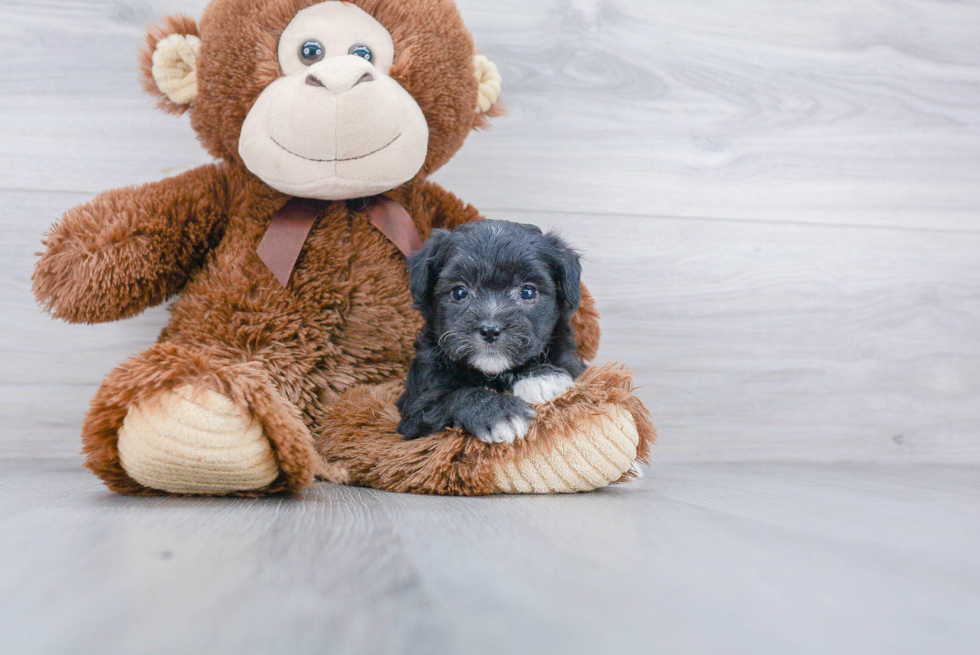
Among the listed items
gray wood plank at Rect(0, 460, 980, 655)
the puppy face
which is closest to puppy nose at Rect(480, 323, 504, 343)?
the puppy face

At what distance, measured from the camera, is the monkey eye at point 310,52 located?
1.16 meters

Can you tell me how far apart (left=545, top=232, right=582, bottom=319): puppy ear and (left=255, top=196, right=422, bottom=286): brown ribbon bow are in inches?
10.0

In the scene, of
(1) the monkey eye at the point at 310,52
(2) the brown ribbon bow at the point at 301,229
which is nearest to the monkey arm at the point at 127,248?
(2) the brown ribbon bow at the point at 301,229

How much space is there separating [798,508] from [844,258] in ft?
3.14

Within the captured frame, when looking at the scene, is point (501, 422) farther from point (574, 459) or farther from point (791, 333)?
point (791, 333)

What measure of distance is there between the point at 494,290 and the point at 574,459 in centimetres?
27

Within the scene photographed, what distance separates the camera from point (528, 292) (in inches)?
42.6

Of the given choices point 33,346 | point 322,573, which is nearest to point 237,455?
point 322,573

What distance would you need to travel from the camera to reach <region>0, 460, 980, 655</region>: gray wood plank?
50 cm

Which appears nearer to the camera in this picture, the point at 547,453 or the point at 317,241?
the point at 547,453

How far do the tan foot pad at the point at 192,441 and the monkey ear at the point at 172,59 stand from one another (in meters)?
0.62

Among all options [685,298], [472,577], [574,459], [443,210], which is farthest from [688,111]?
[472,577]

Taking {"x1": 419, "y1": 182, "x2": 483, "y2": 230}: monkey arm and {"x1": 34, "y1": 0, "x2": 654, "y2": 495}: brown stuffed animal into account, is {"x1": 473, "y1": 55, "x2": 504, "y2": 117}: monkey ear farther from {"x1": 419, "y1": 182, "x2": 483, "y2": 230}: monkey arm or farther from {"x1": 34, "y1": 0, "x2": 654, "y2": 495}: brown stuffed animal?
{"x1": 419, "y1": 182, "x2": 483, "y2": 230}: monkey arm

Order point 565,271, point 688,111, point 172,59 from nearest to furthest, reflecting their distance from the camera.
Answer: point 565,271 → point 172,59 → point 688,111
